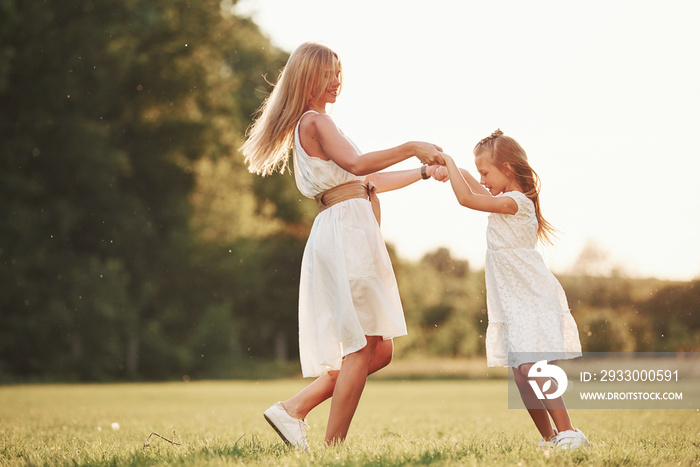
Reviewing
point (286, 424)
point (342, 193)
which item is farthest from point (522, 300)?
point (286, 424)

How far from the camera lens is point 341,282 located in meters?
3.75

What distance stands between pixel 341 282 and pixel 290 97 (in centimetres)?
106

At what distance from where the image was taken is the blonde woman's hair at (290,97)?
13.1 ft

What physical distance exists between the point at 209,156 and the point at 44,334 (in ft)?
27.5

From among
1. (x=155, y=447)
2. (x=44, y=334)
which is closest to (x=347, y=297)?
(x=155, y=447)

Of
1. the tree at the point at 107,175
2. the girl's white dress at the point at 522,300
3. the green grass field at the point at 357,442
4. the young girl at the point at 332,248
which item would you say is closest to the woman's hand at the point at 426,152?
the young girl at the point at 332,248

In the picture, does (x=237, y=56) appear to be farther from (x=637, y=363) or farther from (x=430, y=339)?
(x=637, y=363)

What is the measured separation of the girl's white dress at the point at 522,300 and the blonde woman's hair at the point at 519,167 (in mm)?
152

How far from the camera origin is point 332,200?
3963mm

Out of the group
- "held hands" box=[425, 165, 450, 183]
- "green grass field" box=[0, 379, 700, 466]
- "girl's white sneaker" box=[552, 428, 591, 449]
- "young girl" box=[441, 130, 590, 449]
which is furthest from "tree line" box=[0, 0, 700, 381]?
"girl's white sneaker" box=[552, 428, 591, 449]

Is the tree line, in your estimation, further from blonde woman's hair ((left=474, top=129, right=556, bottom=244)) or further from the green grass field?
blonde woman's hair ((left=474, top=129, right=556, bottom=244))

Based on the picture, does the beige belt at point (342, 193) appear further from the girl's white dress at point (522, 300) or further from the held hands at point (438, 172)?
the girl's white dress at point (522, 300)

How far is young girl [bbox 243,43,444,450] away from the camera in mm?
3732

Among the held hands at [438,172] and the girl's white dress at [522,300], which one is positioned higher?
the held hands at [438,172]
